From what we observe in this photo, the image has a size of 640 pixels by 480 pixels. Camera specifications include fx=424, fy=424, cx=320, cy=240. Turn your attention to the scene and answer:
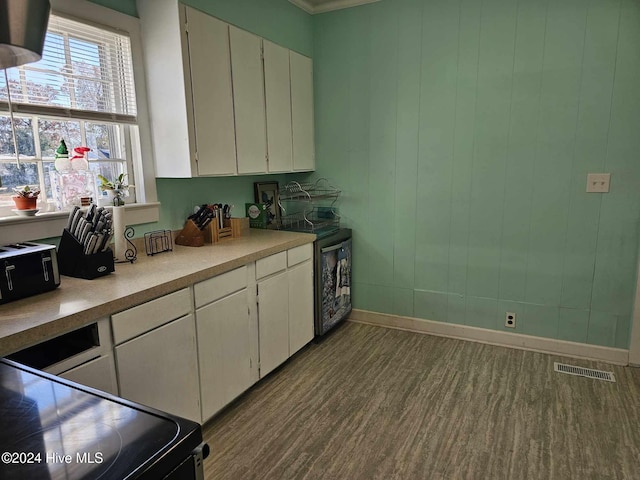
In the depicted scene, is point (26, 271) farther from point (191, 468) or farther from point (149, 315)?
point (191, 468)

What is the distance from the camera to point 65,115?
2.14m

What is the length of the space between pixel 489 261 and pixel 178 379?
240cm

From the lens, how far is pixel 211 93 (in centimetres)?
260

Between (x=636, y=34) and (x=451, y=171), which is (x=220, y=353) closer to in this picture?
(x=451, y=171)

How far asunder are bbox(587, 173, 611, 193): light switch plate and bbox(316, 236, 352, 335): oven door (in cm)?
182

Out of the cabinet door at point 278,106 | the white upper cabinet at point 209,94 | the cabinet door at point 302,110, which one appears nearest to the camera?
the white upper cabinet at point 209,94

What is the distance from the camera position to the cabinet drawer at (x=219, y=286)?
2.17 m

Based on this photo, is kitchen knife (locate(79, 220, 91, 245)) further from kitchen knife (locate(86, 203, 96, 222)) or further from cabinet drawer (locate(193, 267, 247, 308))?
cabinet drawer (locate(193, 267, 247, 308))

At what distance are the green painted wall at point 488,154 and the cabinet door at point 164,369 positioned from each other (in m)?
1.99

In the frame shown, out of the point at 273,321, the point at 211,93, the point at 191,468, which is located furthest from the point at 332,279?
the point at 191,468

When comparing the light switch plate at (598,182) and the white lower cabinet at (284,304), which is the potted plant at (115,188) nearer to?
the white lower cabinet at (284,304)

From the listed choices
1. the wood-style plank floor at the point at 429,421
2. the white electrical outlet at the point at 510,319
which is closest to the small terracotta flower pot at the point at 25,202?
the wood-style plank floor at the point at 429,421

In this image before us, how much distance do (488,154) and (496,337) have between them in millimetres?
1423

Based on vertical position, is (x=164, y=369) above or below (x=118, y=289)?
below
